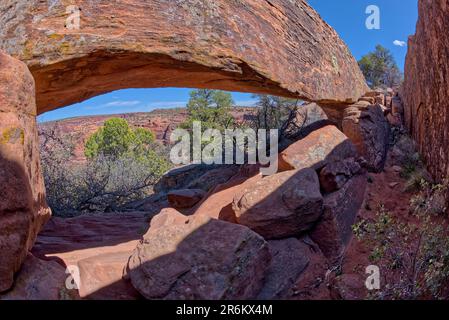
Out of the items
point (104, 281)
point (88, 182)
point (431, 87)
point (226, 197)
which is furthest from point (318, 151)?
point (88, 182)

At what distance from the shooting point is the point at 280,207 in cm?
399

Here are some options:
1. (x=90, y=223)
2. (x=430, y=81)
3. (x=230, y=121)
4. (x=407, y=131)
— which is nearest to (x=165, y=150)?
(x=230, y=121)

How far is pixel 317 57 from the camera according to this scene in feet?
18.1

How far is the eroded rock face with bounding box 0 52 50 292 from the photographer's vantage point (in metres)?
2.60

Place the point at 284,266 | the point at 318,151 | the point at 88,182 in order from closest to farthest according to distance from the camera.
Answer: the point at 284,266
the point at 318,151
the point at 88,182

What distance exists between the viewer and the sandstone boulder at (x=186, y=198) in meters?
6.33

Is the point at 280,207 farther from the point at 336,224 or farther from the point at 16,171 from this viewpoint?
the point at 16,171

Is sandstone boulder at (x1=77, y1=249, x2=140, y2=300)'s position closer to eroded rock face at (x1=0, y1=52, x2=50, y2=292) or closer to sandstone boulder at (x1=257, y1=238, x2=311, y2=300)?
eroded rock face at (x1=0, y1=52, x2=50, y2=292)

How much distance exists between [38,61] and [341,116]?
16.9ft

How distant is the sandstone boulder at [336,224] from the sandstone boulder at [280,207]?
0.42 feet

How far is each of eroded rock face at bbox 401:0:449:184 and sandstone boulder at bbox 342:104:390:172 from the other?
57cm

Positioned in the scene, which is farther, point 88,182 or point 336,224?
point 88,182

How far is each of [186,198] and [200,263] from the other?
134 inches

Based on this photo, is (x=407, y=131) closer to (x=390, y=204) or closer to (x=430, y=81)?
(x=430, y=81)
